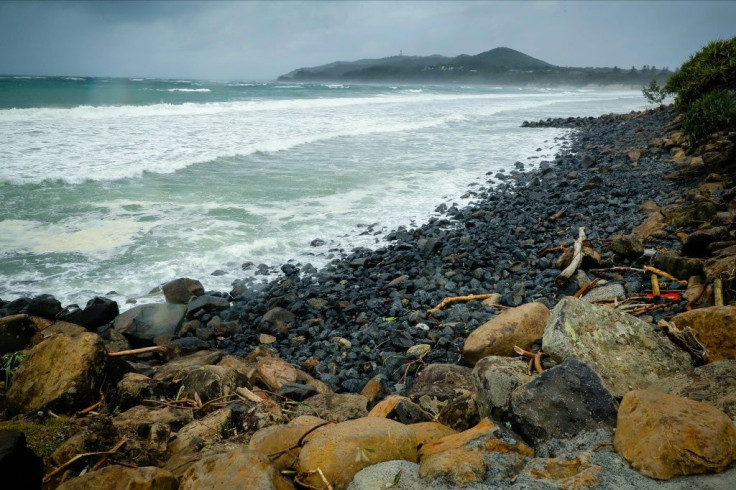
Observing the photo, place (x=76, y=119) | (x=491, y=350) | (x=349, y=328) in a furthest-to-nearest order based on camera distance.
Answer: (x=76, y=119) → (x=349, y=328) → (x=491, y=350)

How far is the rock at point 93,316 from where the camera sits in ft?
16.1

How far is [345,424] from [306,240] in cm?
545

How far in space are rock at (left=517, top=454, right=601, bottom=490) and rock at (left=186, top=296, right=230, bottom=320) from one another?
173 inches

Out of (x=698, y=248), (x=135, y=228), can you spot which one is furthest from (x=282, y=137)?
(x=698, y=248)

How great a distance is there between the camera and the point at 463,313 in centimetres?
475

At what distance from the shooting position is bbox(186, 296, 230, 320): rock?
535 cm

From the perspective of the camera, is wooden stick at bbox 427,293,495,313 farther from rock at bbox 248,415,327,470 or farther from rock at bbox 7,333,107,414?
rock at bbox 7,333,107,414

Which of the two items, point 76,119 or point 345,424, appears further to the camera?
point 76,119

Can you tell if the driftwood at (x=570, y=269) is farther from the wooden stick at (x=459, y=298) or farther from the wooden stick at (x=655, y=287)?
the wooden stick at (x=655, y=287)

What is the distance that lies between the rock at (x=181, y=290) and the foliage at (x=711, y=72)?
14329mm

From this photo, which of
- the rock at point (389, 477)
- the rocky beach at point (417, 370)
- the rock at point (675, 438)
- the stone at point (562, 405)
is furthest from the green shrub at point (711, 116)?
the rock at point (389, 477)

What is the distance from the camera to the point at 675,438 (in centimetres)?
175

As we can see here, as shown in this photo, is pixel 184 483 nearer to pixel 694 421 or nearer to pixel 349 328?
pixel 694 421

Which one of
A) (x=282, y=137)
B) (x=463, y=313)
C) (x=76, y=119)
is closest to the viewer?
(x=463, y=313)
